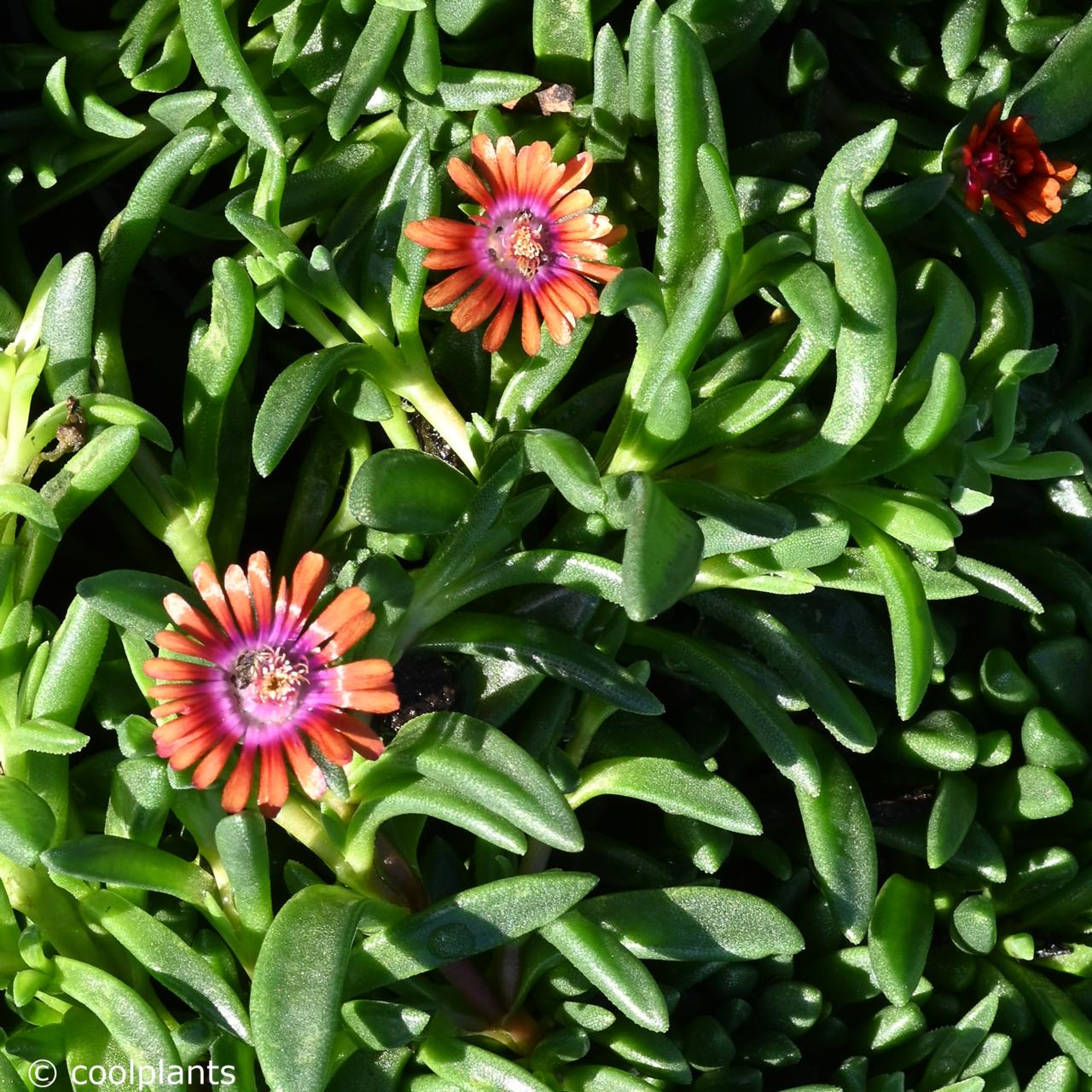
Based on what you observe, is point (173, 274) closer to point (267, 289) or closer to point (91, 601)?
point (267, 289)

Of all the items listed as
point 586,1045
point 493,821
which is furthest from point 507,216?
point 586,1045

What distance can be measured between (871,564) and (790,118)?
0.68 m

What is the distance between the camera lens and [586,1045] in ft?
4.49

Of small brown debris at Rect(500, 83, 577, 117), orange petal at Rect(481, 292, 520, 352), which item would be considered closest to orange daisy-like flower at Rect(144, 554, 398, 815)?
orange petal at Rect(481, 292, 520, 352)

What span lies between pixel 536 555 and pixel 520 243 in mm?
358

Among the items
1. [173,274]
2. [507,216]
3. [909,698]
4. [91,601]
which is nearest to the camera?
[91,601]

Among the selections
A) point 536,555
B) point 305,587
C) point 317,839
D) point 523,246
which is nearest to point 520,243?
point 523,246

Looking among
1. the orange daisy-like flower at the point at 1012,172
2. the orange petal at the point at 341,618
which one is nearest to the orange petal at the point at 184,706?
the orange petal at the point at 341,618

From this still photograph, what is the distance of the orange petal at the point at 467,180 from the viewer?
4.61 feet

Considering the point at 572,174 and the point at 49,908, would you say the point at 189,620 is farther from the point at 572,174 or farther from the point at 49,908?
the point at 572,174

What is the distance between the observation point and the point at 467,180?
1.41 m

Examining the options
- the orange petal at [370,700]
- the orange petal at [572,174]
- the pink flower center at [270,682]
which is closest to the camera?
the orange petal at [370,700]

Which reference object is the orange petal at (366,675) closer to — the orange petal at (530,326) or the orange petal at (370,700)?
the orange petal at (370,700)

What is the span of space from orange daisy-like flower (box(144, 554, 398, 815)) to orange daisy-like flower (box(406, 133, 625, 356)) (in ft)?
1.15
